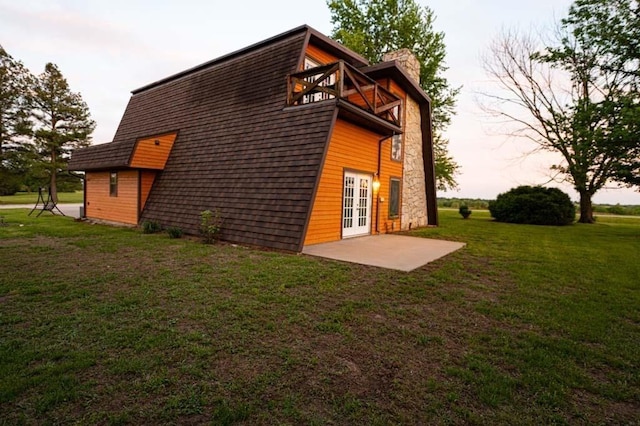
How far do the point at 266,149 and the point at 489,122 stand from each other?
17618 millimetres

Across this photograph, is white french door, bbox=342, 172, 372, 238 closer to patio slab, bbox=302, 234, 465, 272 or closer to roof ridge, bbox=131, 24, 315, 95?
patio slab, bbox=302, 234, 465, 272

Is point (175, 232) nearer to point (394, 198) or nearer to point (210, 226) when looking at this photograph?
point (210, 226)

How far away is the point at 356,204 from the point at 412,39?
15.8m

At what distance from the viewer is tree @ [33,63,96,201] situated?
21.3 m

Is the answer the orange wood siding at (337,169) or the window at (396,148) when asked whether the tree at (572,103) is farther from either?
the orange wood siding at (337,169)

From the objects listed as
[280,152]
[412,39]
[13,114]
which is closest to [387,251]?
[280,152]

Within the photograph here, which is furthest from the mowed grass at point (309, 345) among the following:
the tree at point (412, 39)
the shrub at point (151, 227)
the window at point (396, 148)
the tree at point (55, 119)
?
the tree at point (55, 119)

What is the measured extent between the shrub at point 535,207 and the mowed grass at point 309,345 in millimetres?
12721

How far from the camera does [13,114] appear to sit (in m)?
21.0

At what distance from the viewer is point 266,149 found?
7715 millimetres

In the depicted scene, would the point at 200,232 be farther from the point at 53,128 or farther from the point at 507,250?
the point at 53,128

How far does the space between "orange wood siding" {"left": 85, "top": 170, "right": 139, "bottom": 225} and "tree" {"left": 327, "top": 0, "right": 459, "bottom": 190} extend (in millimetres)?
14816

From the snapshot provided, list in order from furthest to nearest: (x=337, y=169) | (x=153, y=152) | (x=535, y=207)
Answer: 1. (x=535, y=207)
2. (x=153, y=152)
3. (x=337, y=169)

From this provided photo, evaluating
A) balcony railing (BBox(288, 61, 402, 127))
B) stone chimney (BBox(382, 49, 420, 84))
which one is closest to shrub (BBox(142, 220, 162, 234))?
balcony railing (BBox(288, 61, 402, 127))
